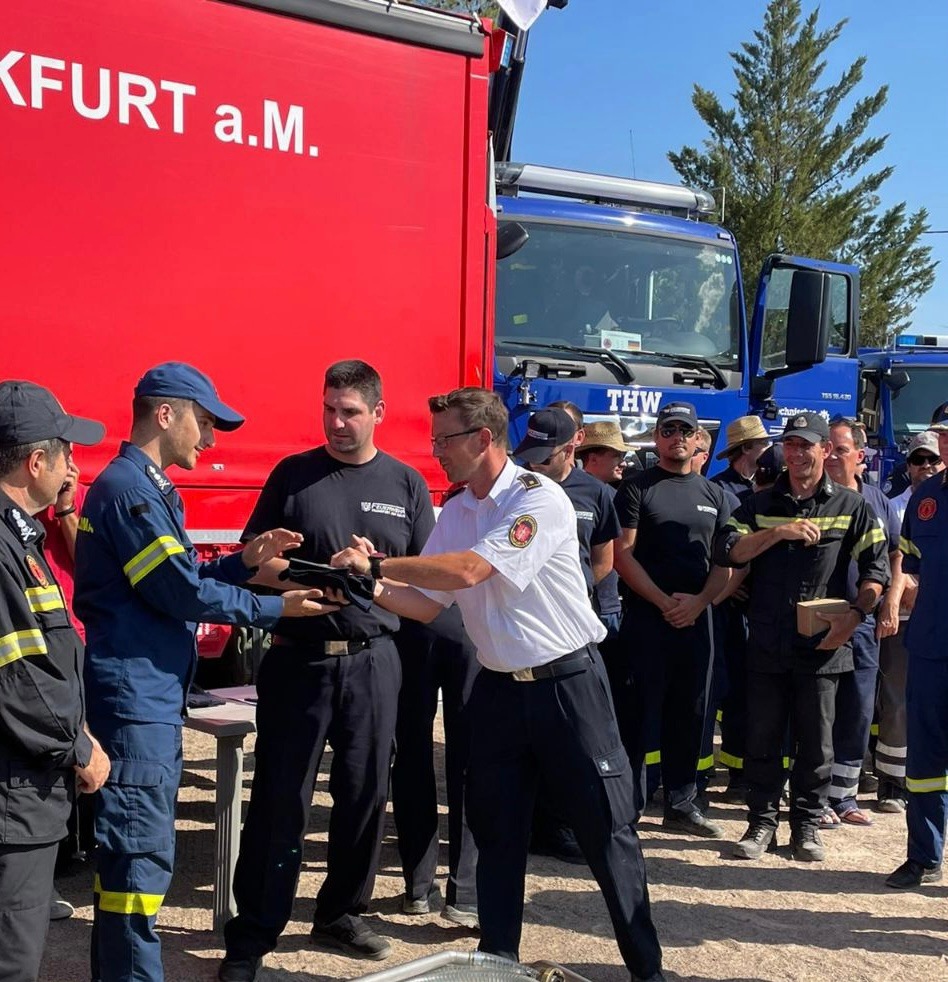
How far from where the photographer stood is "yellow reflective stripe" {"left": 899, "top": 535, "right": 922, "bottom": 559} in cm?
534

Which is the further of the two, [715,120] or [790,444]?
[715,120]

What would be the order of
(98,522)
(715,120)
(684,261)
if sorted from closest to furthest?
(98,522), (684,261), (715,120)

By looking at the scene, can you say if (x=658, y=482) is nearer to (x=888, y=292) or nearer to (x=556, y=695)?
(x=556, y=695)

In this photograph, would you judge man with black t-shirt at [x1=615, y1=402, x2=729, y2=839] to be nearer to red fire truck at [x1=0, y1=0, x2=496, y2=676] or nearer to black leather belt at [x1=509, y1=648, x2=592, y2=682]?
red fire truck at [x1=0, y1=0, x2=496, y2=676]

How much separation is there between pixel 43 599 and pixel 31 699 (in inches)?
9.5

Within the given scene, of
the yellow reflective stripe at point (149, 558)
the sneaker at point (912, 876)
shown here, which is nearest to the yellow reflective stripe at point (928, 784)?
the sneaker at point (912, 876)

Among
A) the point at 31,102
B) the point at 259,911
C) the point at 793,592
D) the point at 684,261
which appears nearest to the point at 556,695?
the point at 259,911

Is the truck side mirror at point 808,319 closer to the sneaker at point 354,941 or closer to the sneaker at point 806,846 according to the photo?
the sneaker at point 806,846

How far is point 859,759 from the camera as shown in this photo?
609 centimetres

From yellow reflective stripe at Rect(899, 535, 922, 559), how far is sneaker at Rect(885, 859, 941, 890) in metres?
1.28

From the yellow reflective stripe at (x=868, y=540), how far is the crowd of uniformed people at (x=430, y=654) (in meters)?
0.01

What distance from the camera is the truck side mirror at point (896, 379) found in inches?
527

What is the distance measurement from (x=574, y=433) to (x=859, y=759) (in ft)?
7.42

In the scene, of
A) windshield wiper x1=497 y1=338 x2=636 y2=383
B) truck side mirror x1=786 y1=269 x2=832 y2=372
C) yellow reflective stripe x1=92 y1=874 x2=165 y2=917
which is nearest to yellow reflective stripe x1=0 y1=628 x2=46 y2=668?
yellow reflective stripe x1=92 y1=874 x2=165 y2=917
